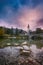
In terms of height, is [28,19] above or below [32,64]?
above

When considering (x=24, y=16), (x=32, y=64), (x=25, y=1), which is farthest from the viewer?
(x=24, y=16)

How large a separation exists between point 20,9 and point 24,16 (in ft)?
0.94

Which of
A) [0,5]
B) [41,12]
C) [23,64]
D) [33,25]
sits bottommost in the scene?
[23,64]

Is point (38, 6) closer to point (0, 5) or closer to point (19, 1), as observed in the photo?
point (19, 1)

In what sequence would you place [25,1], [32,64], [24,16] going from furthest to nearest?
1. [24,16]
2. [25,1]
3. [32,64]

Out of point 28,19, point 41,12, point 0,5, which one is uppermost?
point 0,5

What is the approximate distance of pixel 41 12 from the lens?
3.21 m

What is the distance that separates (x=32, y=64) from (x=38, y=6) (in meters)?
A: 1.88

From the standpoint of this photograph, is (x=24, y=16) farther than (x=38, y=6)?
Yes

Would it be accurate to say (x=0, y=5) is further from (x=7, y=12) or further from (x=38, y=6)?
(x=38, y=6)

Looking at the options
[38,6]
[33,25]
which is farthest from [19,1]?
[33,25]

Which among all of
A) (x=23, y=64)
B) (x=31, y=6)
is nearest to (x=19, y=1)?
(x=31, y=6)

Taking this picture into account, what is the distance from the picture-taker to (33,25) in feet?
11.4

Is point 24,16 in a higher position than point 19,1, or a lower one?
lower
